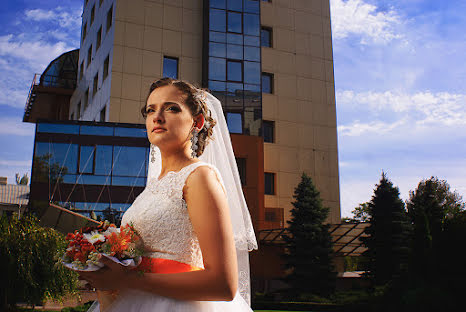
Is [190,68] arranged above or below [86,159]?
above

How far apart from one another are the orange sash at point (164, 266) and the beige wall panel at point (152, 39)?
25.9 metres

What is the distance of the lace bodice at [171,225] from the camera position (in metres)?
2.33

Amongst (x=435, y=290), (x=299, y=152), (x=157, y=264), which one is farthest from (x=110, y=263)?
(x=299, y=152)

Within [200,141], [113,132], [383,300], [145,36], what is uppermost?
[145,36]

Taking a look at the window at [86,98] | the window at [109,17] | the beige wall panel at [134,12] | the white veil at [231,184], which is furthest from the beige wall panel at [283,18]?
the white veil at [231,184]

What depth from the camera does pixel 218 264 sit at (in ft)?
6.91

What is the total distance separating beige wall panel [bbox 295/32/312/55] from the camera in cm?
3169

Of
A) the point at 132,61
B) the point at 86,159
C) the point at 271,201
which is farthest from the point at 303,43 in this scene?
the point at 86,159

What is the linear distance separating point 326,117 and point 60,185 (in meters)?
18.7

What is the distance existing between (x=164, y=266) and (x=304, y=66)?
3048 cm

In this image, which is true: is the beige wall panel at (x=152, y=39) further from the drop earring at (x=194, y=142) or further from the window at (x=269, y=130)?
the drop earring at (x=194, y=142)

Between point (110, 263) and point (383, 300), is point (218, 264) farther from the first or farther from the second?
point (383, 300)

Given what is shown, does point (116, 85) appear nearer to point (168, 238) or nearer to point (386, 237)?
point (386, 237)

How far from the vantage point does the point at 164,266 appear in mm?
2291
